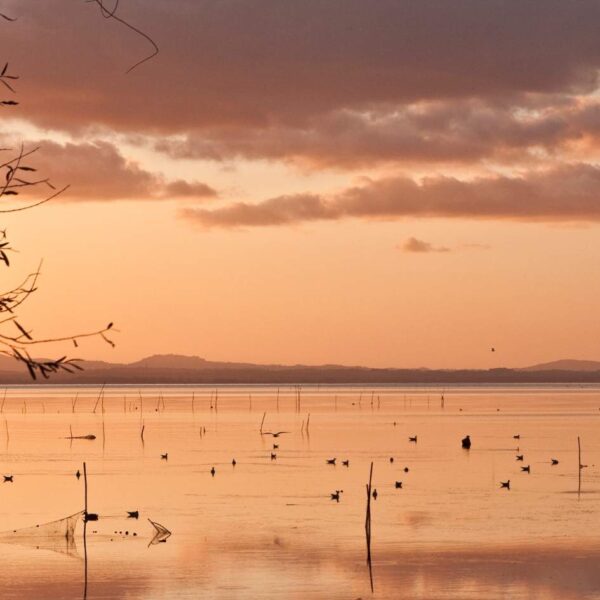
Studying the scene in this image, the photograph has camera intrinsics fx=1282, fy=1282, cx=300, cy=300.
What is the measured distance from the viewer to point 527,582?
35.2 meters

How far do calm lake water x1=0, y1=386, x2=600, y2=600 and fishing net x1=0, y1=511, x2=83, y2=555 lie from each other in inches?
19.7

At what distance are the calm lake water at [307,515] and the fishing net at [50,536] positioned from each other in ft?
1.64

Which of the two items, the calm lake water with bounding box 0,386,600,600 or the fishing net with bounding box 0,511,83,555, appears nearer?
the calm lake water with bounding box 0,386,600,600

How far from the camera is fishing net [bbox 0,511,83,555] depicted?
4131 centimetres

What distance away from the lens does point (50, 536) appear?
42750 mm

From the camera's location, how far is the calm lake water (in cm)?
3525

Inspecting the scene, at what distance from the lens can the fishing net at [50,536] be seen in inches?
1626

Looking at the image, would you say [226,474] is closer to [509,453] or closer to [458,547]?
[509,453]

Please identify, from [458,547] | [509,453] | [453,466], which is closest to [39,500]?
[458,547]

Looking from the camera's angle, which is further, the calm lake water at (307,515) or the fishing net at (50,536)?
the fishing net at (50,536)

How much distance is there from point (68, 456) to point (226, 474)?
16.6 meters

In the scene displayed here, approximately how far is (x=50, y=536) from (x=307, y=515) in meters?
11.5

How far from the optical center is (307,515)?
50.3m

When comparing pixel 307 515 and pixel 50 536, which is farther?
pixel 307 515
